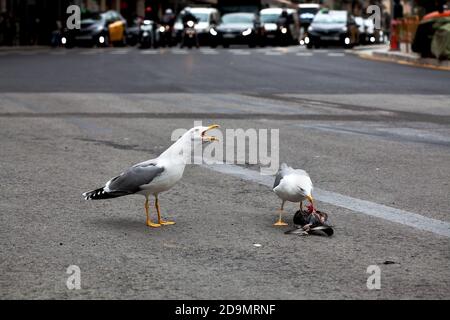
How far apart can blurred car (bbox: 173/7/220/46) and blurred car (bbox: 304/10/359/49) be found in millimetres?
5103

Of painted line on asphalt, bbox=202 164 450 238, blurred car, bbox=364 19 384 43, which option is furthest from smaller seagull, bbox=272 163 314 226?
blurred car, bbox=364 19 384 43

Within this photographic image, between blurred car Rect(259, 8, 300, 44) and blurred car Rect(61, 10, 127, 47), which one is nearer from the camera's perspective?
blurred car Rect(61, 10, 127, 47)

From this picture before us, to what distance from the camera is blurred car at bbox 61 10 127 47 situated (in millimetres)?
49031

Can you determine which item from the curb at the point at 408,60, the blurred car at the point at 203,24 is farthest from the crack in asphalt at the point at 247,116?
the blurred car at the point at 203,24

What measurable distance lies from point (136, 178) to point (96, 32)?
42899 millimetres

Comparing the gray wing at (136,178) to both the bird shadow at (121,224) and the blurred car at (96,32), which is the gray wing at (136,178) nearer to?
the bird shadow at (121,224)

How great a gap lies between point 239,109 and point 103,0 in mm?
60726

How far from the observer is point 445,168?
1016 centimetres

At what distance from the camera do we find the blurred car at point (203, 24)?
51875 mm

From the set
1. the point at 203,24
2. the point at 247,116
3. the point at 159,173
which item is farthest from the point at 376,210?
the point at 203,24

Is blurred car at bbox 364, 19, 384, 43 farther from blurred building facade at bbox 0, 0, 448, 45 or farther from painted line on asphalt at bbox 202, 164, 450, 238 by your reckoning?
painted line on asphalt at bbox 202, 164, 450, 238

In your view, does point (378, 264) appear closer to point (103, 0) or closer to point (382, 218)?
point (382, 218)

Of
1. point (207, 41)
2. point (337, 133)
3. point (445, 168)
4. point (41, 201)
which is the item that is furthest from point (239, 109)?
point (207, 41)

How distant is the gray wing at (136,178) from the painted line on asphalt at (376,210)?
1.72m
